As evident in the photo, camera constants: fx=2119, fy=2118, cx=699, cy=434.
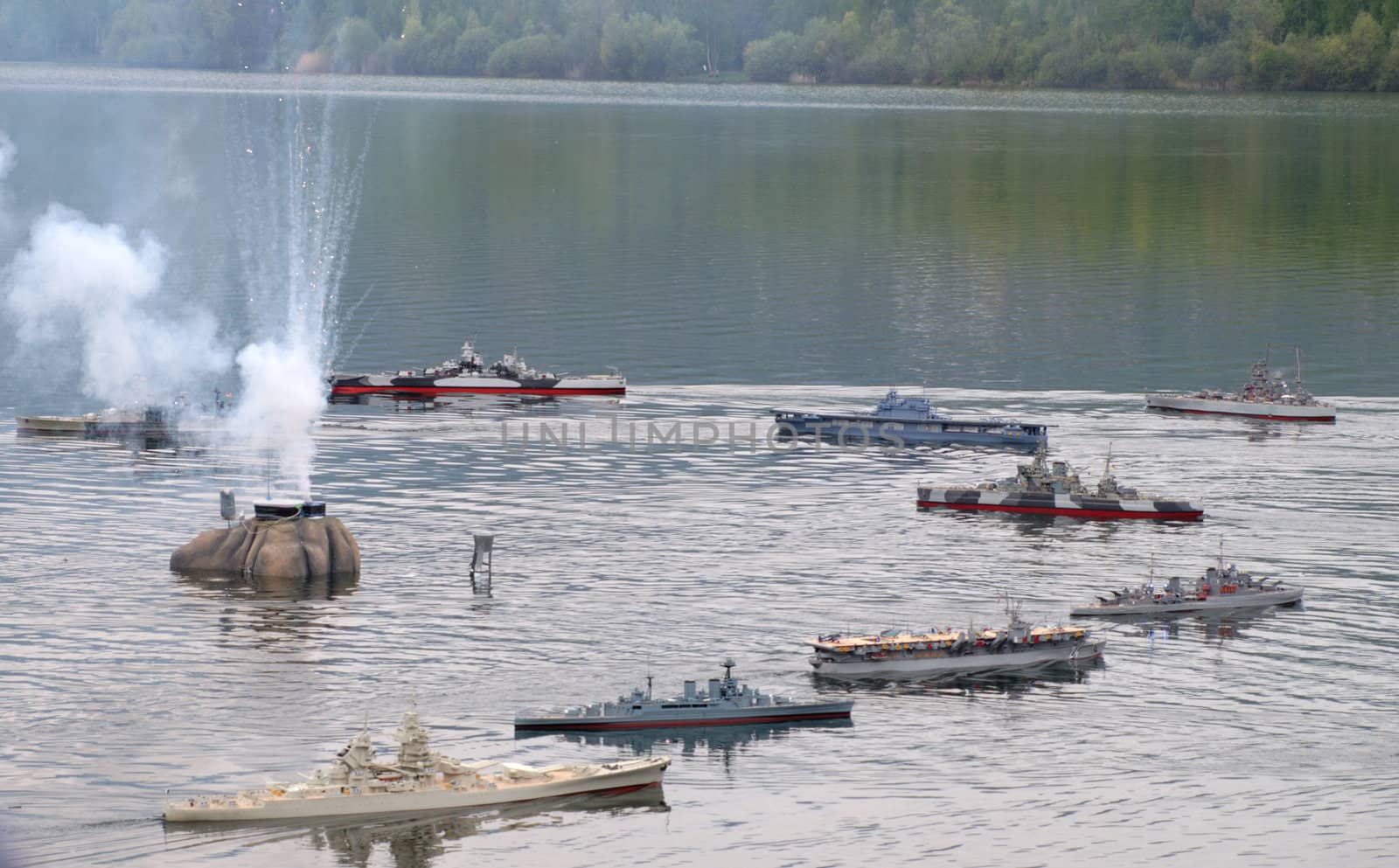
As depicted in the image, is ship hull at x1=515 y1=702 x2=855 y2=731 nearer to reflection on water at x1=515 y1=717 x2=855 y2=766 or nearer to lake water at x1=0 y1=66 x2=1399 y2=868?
reflection on water at x1=515 y1=717 x2=855 y2=766

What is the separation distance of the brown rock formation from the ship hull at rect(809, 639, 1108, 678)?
1498 inches

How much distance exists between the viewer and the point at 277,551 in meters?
146

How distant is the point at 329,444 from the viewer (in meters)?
198

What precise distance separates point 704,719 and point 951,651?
19.1 metres

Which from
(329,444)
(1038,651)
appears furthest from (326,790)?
(329,444)

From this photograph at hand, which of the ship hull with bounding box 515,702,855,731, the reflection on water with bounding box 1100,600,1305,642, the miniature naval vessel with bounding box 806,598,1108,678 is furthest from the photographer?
the reflection on water with bounding box 1100,600,1305,642

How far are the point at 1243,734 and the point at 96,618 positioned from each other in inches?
2755

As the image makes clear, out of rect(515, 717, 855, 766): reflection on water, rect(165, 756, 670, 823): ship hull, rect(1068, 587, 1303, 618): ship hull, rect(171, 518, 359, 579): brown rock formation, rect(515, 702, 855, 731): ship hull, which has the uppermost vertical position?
rect(171, 518, 359, 579): brown rock formation

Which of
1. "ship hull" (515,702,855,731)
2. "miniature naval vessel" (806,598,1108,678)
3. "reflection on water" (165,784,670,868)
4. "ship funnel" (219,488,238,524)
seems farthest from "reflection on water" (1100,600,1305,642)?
"ship funnel" (219,488,238,524)

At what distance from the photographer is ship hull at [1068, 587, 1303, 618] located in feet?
456

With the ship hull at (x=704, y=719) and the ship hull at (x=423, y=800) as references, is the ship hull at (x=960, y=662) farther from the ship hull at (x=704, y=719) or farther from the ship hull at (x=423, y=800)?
the ship hull at (x=423, y=800)

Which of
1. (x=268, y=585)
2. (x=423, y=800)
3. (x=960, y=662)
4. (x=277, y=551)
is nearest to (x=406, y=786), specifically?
(x=423, y=800)

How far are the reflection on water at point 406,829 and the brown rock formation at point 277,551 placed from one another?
4615cm

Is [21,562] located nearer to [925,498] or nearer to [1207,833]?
[925,498]
